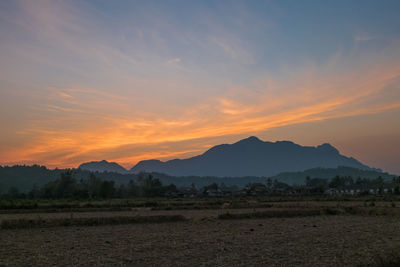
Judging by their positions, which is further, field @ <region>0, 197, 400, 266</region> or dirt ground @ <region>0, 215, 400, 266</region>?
dirt ground @ <region>0, 215, 400, 266</region>

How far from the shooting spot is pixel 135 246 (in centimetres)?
1928

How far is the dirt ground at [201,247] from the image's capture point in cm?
1499

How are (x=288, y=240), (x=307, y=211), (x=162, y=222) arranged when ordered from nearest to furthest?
(x=288, y=240), (x=162, y=222), (x=307, y=211)

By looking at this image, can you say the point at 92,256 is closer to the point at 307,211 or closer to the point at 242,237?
the point at 242,237

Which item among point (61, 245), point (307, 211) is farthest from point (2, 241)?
point (307, 211)

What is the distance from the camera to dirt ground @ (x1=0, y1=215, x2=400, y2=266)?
15.0m

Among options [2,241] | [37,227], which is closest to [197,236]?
[2,241]

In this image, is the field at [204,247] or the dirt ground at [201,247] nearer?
the field at [204,247]

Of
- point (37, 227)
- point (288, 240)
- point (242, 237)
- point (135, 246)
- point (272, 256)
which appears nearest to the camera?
point (272, 256)

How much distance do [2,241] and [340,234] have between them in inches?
944

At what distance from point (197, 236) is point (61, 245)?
30.0ft

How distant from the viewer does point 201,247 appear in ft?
60.6

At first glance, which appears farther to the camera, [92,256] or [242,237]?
[242,237]

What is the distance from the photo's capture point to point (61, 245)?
20.1 meters
